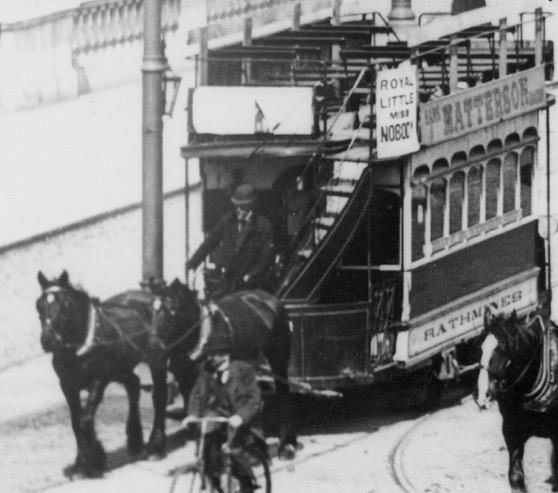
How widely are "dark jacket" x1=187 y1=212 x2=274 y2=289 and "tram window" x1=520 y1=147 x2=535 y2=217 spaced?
12.7 ft

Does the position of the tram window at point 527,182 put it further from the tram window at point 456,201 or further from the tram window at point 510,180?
the tram window at point 456,201

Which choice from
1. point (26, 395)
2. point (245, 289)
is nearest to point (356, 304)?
point (245, 289)

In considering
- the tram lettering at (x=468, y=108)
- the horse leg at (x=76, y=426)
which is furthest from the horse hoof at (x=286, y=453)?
the tram lettering at (x=468, y=108)

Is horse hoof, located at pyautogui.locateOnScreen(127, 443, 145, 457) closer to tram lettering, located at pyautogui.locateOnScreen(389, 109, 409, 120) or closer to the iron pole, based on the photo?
the iron pole

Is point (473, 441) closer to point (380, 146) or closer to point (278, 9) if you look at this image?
point (380, 146)

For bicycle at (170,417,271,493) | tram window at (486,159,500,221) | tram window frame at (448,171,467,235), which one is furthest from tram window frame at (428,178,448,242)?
bicycle at (170,417,271,493)

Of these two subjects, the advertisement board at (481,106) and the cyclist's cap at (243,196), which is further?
the advertisement board at (481,106)

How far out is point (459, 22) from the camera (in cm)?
1617

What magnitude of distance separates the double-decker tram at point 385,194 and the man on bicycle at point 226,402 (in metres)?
2.78

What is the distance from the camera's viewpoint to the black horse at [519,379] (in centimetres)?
1194

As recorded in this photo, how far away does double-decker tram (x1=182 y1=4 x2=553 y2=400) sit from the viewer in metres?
14.7

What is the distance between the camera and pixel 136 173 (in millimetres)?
17812

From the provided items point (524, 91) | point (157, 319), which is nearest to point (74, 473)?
point (157, 319)

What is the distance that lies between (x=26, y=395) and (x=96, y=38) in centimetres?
509
